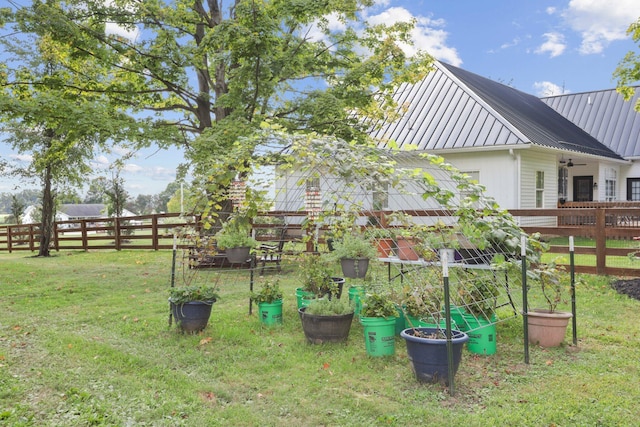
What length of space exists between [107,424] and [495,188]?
1227cm

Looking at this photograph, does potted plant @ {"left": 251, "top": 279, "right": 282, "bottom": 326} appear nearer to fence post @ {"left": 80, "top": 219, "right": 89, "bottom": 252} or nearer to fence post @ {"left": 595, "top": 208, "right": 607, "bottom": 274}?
fence post @ {"left": 595, "top": 208, "right": 607, "bottom": 274}

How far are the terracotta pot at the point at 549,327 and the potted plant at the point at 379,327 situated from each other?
1436 millimetres

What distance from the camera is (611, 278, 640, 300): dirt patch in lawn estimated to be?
A: 668 cm

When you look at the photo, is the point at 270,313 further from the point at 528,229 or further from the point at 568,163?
the point at 568,163

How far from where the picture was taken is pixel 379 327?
13.8 ft

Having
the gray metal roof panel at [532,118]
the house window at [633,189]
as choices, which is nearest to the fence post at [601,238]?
the gray metal roof panel at [532,118]

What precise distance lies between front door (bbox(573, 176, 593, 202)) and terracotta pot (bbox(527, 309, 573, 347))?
584 inches

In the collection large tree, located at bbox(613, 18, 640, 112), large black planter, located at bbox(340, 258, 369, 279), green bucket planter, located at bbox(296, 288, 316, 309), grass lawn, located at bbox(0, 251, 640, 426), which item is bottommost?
grass lawn, located at bbox(0, 251, 640, 426)

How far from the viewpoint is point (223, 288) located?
25.9 feet

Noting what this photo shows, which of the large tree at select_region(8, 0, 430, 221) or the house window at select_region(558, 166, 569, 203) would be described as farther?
the house window at select_region(558, 166, 569, 203)

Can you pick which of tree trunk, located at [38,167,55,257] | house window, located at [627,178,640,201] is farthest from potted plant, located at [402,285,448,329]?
house window, located at [627,178,640,201]

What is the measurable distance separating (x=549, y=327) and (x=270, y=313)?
2.90 m

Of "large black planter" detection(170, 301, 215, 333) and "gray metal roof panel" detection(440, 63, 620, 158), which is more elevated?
"gray metal roof panel" detection(440, 63, 620, 158)

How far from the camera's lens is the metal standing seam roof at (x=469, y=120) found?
13.3 m
